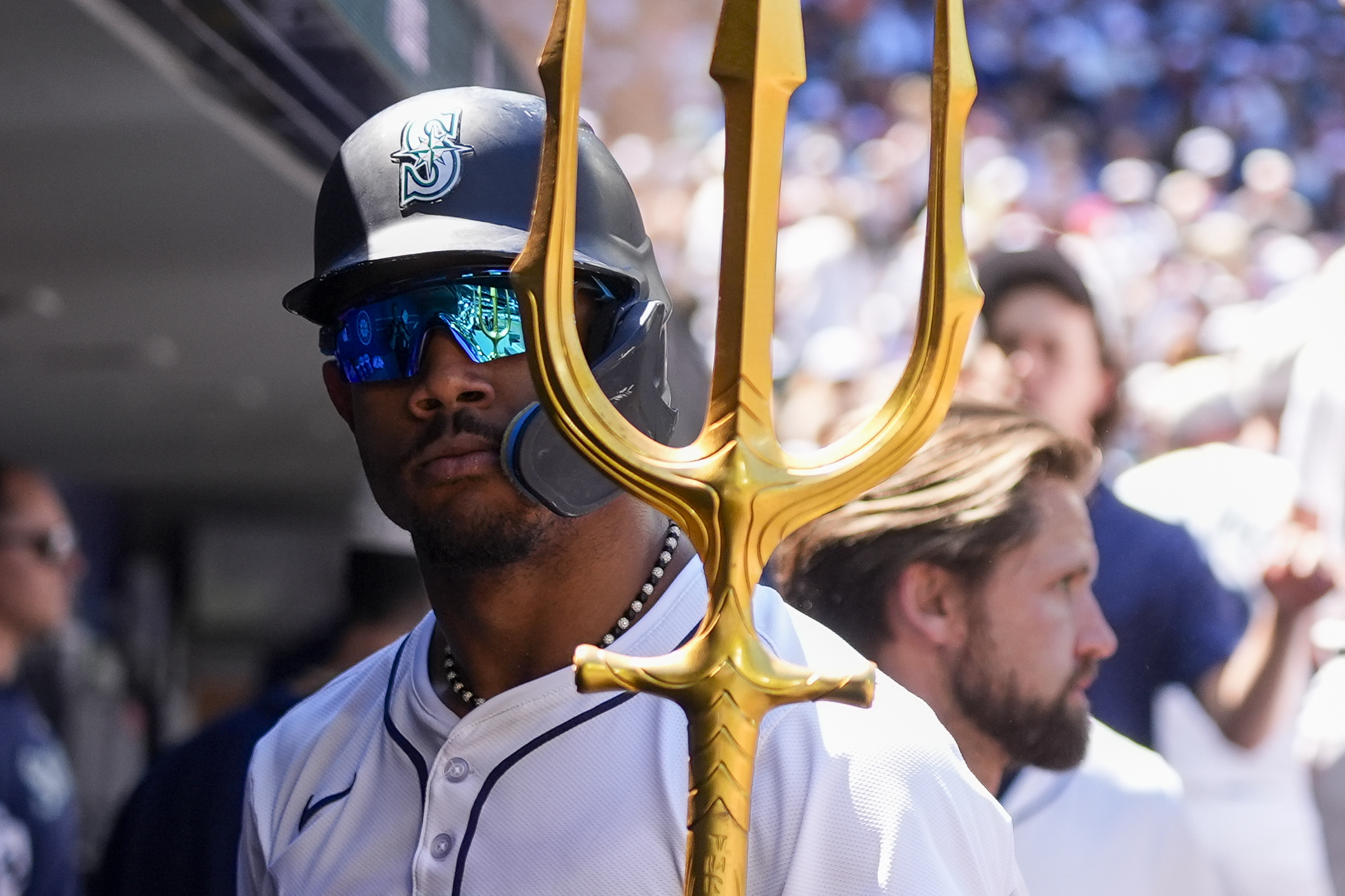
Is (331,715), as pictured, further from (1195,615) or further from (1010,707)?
(1195,615)

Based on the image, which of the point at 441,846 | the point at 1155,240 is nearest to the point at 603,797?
the point at 441,846

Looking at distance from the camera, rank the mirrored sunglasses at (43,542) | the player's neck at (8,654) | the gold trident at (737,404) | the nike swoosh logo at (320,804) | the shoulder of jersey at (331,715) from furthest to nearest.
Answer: the mirrored sunglasses at (43,542) → the player's neck at (8,654) → the shoulder of jersey at (331,715) → the nike swoosh logo at (320,804) → the gold trident at (737,404)

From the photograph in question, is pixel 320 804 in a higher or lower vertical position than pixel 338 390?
lower

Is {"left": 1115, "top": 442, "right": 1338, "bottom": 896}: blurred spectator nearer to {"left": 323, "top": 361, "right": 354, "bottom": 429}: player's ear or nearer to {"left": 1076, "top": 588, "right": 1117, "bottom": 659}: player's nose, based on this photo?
{"left": 1076, "top": 588, "right": 1117, "bottom": 659}: player's nose

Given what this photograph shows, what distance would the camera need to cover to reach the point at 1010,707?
5.52 feet

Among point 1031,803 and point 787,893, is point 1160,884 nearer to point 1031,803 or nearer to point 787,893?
point 1031,803

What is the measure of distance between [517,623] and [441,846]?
20cm

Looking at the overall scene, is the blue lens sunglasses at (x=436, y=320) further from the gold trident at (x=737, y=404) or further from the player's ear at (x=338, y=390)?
the gold trident at (x=737, y=404)

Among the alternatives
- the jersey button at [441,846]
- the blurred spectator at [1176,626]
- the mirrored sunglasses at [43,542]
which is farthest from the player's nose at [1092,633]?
the mirrored sunglasses at [43,542]

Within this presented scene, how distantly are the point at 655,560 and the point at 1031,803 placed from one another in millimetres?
642

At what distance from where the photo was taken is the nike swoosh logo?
1366mm

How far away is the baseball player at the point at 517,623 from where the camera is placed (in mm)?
1131

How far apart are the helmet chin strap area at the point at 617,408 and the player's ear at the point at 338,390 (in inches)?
11.6

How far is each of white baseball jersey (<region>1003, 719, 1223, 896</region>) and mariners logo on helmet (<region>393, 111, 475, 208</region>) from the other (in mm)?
931
